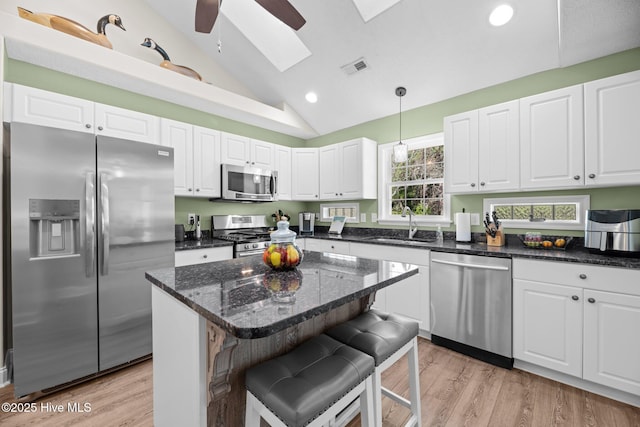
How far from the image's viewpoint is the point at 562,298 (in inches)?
79.0

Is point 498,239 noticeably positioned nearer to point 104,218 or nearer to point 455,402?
point 455,402

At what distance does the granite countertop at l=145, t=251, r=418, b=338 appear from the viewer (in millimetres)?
826

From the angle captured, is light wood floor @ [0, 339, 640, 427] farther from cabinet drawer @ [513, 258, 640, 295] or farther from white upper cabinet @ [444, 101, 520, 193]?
white upper cabinet @ [444, 101, 520, 193]

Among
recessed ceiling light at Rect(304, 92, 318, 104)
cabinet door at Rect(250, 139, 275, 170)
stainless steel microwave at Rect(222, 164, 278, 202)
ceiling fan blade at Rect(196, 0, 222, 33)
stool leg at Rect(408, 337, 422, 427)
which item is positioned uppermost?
recessed ceiling light at Rect(304, 92, 318, 104)

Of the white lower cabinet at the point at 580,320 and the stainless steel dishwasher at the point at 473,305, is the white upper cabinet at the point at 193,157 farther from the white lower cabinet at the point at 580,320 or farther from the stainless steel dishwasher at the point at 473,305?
the white lower cabinet at the point at 580,320

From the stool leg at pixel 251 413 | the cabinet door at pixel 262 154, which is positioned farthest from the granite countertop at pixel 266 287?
the cabinet door at pixel 262 154

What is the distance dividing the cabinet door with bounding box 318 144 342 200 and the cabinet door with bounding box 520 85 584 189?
2.14 metres

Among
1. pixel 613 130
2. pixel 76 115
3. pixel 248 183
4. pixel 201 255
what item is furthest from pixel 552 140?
pixel 76 115

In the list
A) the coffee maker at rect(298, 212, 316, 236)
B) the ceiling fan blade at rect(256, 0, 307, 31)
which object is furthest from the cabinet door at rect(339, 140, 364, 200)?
the ceiling fan blade at rect(256, 0, 307, 31)

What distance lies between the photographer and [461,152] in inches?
109

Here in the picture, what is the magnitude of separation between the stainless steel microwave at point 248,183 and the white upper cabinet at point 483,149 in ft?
7.15

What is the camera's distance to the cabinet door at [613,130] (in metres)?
1.98

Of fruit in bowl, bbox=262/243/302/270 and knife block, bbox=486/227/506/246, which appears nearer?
fruit in bowl, bbox=262/243/302/270

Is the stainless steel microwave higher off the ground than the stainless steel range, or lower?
higher
